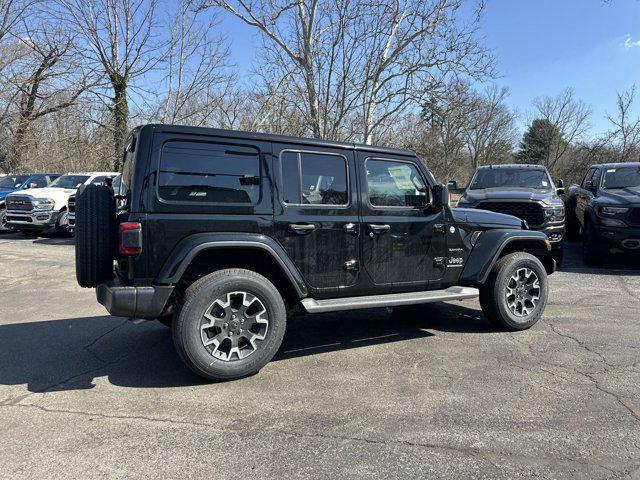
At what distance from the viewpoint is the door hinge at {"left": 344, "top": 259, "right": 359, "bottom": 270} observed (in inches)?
171

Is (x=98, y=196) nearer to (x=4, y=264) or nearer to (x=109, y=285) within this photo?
(x=109, y=285)

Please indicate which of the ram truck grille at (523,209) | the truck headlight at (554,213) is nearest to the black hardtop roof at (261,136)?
the ram truck grille at (523,209)

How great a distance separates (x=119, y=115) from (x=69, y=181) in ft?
24.9

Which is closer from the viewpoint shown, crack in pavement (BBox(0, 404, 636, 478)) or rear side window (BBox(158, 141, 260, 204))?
crack in pavement (BBox(0, 404, 636, 478))

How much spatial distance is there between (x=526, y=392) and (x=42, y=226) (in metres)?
13.6

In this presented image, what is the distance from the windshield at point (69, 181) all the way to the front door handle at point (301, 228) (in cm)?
1237

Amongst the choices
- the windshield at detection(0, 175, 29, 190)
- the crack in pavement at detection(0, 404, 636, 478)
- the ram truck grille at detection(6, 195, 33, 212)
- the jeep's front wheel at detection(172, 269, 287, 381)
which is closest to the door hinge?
the jeep's front wheel at detection(172, 269, 287, 381)

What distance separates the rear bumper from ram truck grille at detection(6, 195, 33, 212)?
1186 cm

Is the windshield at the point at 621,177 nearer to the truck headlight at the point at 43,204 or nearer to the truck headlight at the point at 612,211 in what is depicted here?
the truck headlight at the point at 612,211

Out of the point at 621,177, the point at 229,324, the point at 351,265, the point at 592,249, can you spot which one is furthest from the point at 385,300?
the point at 621,177

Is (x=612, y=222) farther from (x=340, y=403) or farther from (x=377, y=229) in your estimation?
(x=340, y=403)

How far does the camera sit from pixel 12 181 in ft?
56.0

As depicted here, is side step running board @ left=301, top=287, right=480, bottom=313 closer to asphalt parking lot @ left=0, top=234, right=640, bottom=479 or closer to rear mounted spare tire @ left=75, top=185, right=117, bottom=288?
asphalt parking lot @ left=0, top=234, right=640, bottom=479

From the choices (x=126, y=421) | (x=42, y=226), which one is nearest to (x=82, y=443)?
(x=126, y=421)
